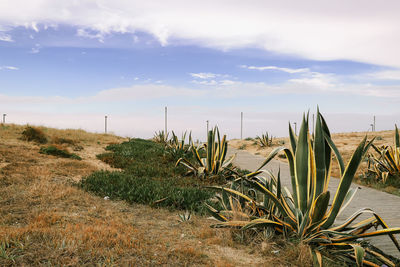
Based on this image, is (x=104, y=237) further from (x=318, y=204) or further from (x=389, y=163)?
(x=389, y=163)

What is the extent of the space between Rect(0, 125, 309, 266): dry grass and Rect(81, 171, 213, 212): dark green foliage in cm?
29

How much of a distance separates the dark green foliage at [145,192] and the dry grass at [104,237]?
11.5 inches

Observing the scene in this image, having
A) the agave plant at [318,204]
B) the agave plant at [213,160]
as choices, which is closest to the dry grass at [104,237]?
the agave plant at [318,204]

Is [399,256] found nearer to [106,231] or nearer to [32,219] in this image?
[106,231]

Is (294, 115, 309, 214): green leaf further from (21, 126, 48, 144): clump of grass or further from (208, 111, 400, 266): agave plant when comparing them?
(21, 126, 48, 144): clump of grass

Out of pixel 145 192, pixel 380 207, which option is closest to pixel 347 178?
pixel 380 207

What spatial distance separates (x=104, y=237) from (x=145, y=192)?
2.24 m

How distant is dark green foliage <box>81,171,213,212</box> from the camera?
5.12 metres

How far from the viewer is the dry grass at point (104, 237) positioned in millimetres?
2934

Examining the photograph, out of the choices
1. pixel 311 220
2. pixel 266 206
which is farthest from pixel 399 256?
pixel 266 206

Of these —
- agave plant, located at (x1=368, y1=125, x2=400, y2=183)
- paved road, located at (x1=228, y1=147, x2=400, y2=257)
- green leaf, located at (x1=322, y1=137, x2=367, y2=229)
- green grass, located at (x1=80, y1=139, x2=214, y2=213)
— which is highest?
green leaf, located at (x1=322, y1=137, x2=367, y2=229)

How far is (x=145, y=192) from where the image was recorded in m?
5.51

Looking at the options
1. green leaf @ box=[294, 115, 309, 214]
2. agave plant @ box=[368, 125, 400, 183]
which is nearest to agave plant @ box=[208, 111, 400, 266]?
green leaf @ box=[294, 115, 309, 214]

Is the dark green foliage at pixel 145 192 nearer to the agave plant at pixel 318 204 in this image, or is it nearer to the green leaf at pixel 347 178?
the agave plant at pixel 318 204
